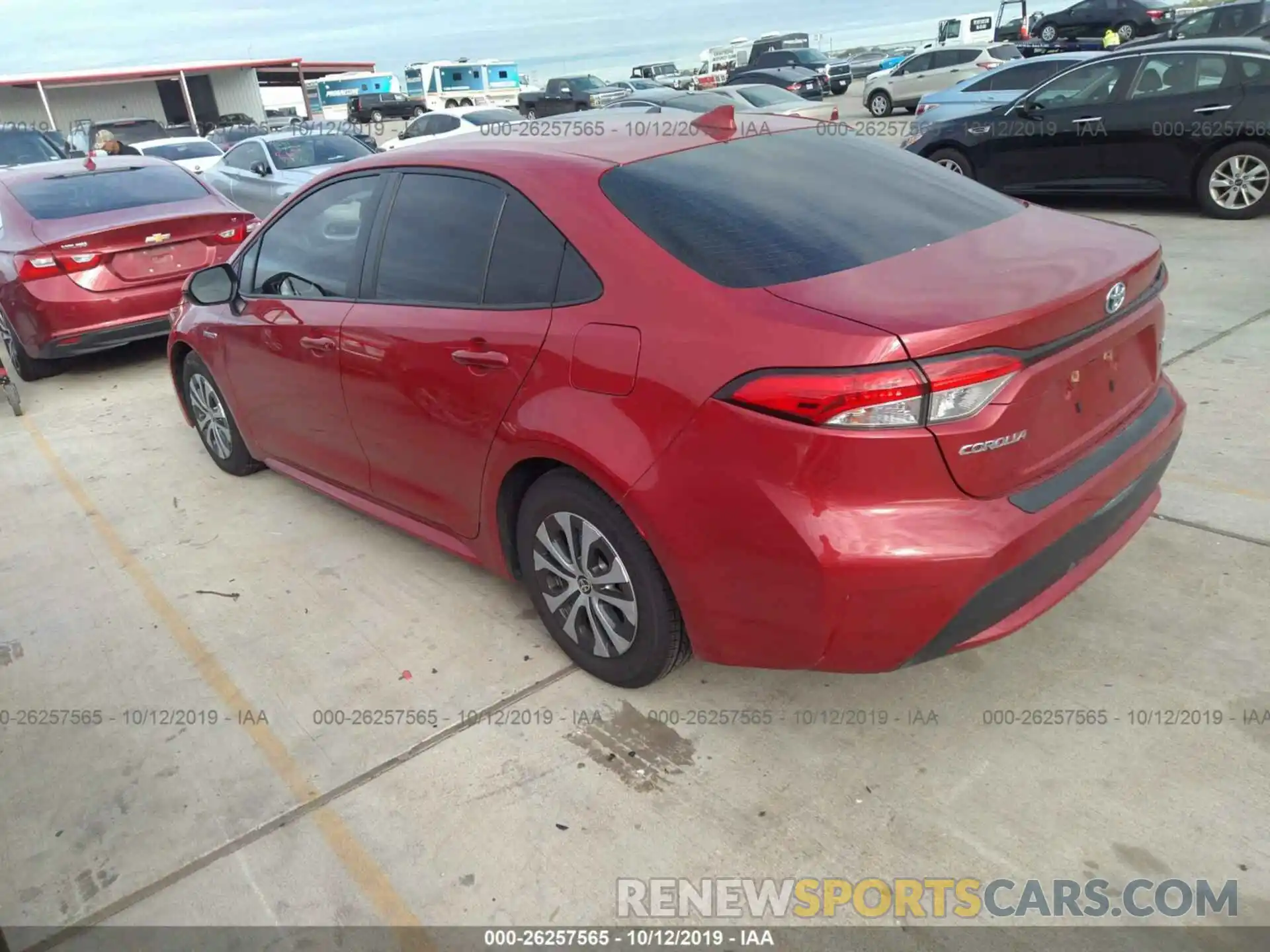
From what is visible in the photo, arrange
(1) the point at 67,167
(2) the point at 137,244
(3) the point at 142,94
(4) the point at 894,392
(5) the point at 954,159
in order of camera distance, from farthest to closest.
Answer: (3) the point at 142,94
(5) the point at 954,159
(1) the point at 67,167
(2) the point at 137,244
(4) the point at 894,392

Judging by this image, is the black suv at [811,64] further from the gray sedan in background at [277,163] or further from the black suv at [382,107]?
the gray sedan in background at [277,163]

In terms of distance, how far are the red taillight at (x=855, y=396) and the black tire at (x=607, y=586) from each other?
698 millimetres

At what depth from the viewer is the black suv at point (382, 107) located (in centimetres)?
4162

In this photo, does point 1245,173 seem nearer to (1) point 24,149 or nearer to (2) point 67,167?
(2) point 67,167

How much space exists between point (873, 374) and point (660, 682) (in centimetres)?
140

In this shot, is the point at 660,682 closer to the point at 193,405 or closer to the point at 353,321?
the point at 353,321

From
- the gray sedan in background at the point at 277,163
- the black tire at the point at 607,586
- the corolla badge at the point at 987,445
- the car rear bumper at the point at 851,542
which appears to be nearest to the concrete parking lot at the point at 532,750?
the black tire at the point at 607,586

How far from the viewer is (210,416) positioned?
503cm

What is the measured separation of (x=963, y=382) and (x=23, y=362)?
24.4 feet

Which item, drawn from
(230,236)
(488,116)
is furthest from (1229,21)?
(230,236)

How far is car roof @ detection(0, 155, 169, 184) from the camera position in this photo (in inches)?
286

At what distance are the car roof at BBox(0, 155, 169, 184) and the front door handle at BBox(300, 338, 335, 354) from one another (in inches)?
196

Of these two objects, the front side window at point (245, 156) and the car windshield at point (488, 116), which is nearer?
the front side window at point (245, 156)

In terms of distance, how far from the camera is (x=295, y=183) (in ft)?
37.2
